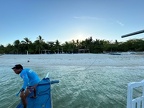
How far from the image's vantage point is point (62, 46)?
112 metres

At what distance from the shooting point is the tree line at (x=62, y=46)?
103m

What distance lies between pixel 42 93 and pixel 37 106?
45 cm

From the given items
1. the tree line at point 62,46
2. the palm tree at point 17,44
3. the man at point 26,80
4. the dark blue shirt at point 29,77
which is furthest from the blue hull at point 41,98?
the palm tree at point 17,44

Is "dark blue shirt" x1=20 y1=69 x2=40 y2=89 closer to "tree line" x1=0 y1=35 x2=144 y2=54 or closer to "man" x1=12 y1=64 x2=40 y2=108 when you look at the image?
"man" x1=12 y1=64 x2=40 y2=108

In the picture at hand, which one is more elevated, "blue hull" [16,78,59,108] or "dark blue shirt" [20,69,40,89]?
"dark blue shirt" [20,69,40,89]

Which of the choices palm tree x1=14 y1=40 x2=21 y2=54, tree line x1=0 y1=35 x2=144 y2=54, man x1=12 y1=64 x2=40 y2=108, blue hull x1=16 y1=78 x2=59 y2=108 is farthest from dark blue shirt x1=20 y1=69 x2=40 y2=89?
palm tree x1=14 y1=40 x2=21 y2=54

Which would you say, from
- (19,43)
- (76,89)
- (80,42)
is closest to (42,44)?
(19,43)

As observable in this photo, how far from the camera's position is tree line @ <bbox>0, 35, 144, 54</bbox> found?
10288 cm

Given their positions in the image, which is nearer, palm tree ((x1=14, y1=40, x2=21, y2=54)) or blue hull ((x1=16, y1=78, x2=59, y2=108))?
blue hull ((x1=16, y1=78, x2=59, y2=108))

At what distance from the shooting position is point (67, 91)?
8.98 meters

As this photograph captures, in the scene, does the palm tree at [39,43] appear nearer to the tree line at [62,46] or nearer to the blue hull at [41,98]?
the tree line at [62,46]

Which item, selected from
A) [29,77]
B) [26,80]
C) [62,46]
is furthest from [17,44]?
[26,80]

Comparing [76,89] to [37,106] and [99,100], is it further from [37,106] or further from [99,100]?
[37,106]

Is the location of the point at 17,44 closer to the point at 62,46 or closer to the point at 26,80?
the point at 62,46
